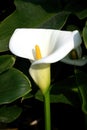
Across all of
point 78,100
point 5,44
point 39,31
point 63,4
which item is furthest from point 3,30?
point 78,100

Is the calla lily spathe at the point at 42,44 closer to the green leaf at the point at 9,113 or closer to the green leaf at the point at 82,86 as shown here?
the green leaf at the point at 82,86

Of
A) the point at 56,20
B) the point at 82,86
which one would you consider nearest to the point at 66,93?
the point at 82,86

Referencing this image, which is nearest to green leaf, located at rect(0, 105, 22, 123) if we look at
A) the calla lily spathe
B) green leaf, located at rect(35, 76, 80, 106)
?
green leaf, located at rect(35, 76, 80, 106)

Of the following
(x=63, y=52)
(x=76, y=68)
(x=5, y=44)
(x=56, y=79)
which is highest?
(x=63, y=52)

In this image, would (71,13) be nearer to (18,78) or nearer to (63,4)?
(63,4)

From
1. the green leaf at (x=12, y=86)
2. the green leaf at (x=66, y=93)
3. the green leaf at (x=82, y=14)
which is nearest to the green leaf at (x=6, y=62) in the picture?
the green leaf at (x=12, y=86)

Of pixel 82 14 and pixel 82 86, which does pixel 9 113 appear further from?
pixel 82 14
